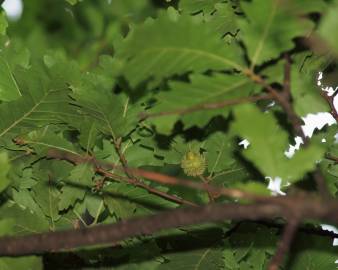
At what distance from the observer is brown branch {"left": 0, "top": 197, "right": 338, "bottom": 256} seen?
0.57 meters

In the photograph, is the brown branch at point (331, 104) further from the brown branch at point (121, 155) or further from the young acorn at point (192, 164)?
the brown branch at point (121, 155)

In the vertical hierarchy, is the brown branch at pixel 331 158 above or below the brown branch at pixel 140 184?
above

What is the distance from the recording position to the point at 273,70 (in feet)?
2.99

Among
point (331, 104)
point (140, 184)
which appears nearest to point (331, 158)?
point (331, 104)

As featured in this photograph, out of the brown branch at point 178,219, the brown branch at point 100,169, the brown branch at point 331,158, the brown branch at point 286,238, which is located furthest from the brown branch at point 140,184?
the brown branch at point 286,238

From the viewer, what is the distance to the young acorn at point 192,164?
1267 millimetres

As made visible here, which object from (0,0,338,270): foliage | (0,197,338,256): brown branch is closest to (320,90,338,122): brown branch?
(0,0,338,270): foliage

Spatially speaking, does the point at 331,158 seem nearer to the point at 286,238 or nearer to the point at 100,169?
the point at 100,169

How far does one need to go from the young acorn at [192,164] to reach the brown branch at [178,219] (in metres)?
0.56

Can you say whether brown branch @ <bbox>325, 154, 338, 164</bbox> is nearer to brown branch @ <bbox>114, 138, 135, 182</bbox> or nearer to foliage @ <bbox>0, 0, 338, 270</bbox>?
foliage @ <bbox>0, 0, 338, 270</bbox>

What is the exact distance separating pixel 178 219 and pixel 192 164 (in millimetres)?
636

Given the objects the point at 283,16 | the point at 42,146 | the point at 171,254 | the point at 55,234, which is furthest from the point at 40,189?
the point at 283,16

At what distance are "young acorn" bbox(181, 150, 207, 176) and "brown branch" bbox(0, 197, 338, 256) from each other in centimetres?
56

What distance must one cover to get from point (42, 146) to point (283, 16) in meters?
0.64
